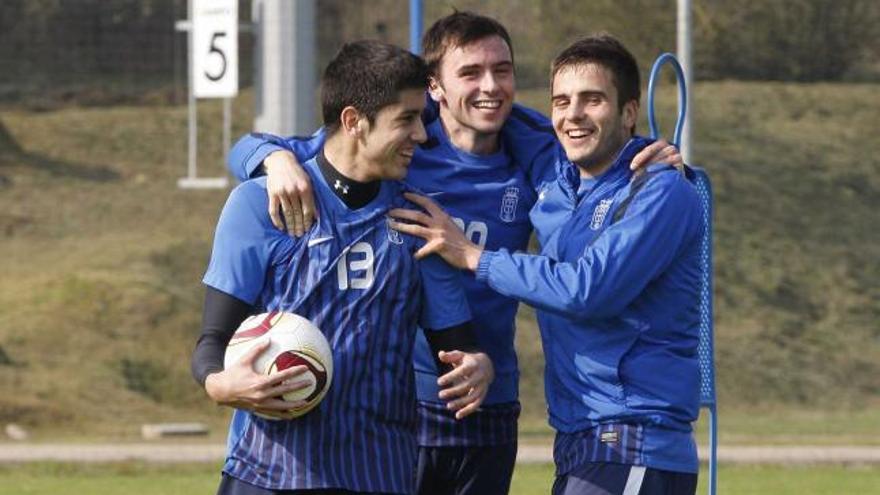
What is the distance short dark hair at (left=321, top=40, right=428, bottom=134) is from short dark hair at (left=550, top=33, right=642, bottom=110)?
0.51 m

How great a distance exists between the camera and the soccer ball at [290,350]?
464 cm

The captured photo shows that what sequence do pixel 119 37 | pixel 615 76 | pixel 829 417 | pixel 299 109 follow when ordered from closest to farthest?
pixel 615 76 → pixel 299 109 → pixel 829 417 → pixel 119 37

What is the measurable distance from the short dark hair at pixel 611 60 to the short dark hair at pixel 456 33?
1.39 feet

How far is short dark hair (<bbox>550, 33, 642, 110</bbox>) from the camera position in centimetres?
516

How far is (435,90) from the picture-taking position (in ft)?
19.0

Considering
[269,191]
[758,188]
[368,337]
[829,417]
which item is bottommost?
[829,417]

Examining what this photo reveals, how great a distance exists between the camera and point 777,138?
2859 cm

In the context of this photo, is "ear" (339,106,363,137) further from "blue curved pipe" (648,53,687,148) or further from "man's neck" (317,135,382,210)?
"blue curved pipe" (648,53,687,148)

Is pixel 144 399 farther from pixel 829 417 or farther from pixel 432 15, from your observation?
pixel 432 15

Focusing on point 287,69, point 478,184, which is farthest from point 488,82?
point 287,69

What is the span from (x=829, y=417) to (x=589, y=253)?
15760mm

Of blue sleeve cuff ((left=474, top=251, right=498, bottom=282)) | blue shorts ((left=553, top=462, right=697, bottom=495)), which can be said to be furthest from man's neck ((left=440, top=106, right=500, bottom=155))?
blue shorts ((left=553, top=462, right=697, bottom=495))

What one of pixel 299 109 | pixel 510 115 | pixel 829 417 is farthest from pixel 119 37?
pixel 510 115

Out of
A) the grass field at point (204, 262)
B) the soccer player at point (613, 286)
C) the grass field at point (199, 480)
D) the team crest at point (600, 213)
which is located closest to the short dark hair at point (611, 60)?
the soccer player at point (613, 286)
